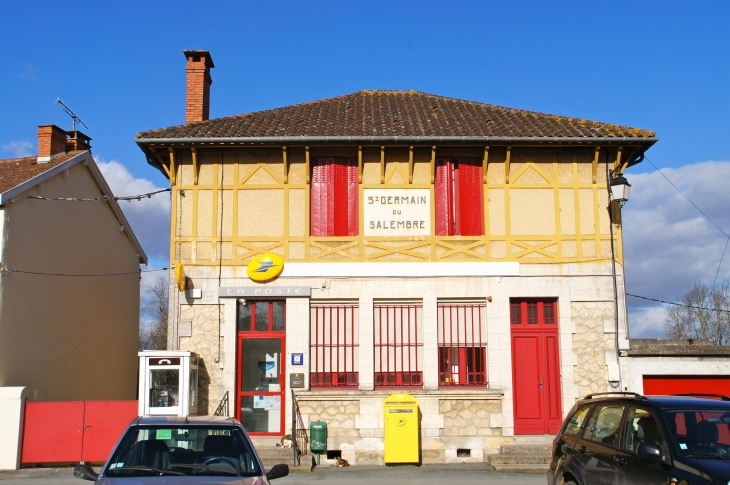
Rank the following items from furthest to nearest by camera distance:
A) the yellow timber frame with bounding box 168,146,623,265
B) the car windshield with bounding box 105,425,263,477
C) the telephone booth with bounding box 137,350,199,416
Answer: the yellow timber frame with bounding box 168,146,623,265, the telephone booth with bounding box 137,350,199,416, the car windshield with bounding box 105,425,263,477

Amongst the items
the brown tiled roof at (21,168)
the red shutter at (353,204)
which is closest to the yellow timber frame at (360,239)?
the red shutter at (353,204)

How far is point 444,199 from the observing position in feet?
Result: 48.6

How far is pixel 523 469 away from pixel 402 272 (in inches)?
171

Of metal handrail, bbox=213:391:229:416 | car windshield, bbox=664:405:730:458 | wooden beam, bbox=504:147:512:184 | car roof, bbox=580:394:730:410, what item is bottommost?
metal handrail, bbox=213:391:229:416

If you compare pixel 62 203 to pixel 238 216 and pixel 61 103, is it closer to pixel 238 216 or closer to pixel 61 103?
pixel 61 103

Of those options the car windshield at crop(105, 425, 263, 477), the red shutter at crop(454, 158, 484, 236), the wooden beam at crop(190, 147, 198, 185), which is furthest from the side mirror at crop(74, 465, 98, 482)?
the red shutter at crop(454, 158, 484, 236)

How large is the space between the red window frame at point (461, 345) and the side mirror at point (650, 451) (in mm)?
8090

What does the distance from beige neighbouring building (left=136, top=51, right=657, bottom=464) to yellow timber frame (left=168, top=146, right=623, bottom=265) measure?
29 mm

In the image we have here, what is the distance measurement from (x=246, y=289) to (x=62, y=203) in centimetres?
633

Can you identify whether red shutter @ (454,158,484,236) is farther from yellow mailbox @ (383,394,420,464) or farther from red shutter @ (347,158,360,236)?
yellow mailbox @ (383,394,420,464)

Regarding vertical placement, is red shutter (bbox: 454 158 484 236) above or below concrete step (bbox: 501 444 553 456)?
above

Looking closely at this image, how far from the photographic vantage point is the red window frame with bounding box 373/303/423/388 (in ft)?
47.1

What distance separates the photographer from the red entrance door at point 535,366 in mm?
14156

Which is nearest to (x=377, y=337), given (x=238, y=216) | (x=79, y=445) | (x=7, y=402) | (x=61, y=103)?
(x=238, y=216)
